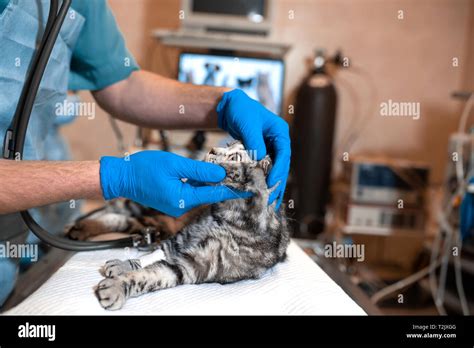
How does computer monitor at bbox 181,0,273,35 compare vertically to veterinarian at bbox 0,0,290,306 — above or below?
above

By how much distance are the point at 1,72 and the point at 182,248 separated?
50 centimetres

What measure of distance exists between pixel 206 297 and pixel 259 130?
343 mm

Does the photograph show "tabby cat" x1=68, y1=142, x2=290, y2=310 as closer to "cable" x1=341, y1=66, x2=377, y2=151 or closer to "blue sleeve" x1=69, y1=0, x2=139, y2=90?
"blue sleeve" x1=69, y1=0, x2=139, y2=90

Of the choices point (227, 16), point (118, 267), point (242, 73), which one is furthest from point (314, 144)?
point (118, 267)

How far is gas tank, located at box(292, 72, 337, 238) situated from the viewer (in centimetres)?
222

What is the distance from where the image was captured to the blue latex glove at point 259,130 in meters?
0.76

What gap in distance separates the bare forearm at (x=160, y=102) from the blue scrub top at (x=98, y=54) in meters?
0.03

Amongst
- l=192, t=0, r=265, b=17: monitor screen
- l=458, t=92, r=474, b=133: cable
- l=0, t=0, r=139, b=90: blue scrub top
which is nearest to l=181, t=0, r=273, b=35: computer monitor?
l=192, t=0, r=265, b=17: monitor screen

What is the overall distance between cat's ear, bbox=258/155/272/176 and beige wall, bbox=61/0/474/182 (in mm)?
1888

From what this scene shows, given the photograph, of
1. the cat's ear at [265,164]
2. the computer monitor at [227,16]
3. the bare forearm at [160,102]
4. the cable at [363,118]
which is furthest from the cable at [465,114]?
the cat's ear at [265,164]

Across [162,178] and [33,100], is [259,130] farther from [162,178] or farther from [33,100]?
[33,100]

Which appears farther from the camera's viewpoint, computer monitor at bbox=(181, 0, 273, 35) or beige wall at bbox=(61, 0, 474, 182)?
beige wall at bbox=(61, 0, 474, 182)

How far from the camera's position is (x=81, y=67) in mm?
1118

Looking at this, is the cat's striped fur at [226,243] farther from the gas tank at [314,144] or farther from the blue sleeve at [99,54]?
the gas tank at [314,144]
